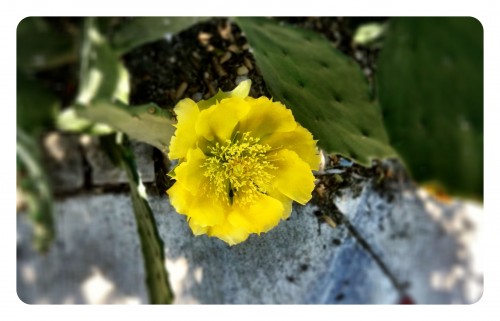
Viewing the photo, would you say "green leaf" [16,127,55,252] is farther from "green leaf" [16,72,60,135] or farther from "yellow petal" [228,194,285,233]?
"yellow petal" [228,194,285,233]

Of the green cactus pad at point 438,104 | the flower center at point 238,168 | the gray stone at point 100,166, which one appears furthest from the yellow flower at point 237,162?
the gray stone at point 100,166

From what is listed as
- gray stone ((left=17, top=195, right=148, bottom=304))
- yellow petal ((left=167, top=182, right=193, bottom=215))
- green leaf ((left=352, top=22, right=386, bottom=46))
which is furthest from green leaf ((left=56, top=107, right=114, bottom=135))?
green leaf ((left=352, top=22, right=386, bottom=46))

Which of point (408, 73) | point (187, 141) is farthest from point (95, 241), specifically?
point (408, 73)

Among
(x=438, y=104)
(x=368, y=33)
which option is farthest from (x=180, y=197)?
(x=368, y=33)

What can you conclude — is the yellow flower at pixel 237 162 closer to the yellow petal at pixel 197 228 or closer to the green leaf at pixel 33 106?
the yellow petal at pixel 197 228

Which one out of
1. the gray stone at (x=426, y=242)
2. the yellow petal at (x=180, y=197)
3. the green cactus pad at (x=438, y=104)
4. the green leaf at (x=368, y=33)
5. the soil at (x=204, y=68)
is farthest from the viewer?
the gray stone at (x=426, y=242)

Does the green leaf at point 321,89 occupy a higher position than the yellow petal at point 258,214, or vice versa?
the green leaf at point 321,89

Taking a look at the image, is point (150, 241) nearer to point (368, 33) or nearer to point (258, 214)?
point (258, 214)
